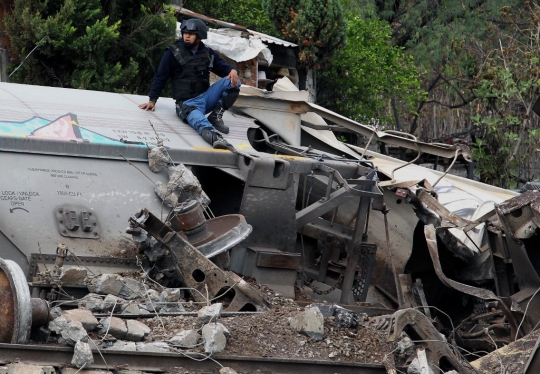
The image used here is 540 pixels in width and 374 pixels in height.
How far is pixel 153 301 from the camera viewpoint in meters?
6.45

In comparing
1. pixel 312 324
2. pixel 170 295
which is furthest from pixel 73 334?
pixel 170 295

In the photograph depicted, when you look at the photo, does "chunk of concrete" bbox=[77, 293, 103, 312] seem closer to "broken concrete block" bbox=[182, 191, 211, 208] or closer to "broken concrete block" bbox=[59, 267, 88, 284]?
"broken concrete block" bbox=[59, 267, 88, 284]

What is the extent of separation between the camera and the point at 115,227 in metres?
7.57

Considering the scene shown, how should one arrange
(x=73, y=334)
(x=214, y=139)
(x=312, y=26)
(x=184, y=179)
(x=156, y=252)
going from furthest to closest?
(x=312, y=26), (x=214, y=139), (x=184, y=179), (x=156, y=252), (x=73, y=334)

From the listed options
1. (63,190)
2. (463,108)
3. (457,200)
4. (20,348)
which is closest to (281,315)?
(20,348)

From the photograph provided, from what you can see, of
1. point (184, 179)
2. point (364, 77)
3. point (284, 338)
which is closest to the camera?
point (284, 338)

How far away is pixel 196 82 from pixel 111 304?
340 centimetres

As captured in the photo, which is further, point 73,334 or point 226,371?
point 226,371

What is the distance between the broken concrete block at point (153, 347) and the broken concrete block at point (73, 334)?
0.31 metres

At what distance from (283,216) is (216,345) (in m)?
2.76

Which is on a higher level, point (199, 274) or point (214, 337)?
point (214, 337)

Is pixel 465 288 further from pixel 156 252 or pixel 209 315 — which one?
pixel 209 315

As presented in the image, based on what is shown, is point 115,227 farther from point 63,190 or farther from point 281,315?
point 281,315

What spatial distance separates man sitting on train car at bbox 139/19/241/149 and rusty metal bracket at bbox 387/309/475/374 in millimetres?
3541
